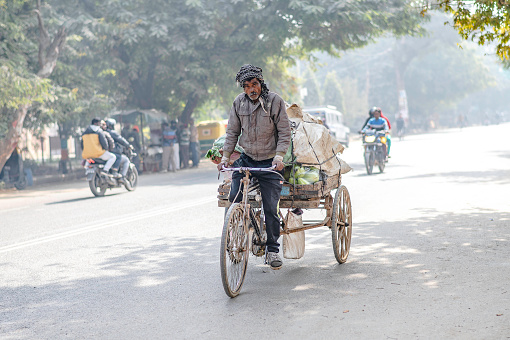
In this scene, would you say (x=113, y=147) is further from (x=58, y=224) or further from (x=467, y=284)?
(x=467, y=284)

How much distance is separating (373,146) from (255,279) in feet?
41.7

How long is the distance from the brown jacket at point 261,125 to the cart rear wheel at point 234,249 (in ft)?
2.22

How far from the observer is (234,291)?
18.7ft

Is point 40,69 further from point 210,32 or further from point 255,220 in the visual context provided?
point 255,220

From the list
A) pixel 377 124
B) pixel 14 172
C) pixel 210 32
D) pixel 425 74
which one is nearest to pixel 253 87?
pixel 377 124

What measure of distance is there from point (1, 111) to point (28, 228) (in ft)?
35.4

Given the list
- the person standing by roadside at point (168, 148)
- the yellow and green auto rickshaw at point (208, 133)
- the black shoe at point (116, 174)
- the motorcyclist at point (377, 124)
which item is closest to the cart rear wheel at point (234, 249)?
the black shoe at point (116, 174)

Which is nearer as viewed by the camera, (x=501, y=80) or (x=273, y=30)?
(x=273, y=30)

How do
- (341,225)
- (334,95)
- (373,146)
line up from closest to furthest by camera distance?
(341,225), (373,146), (334,95)

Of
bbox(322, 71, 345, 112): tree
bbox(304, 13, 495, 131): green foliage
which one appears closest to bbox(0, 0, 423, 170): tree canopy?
bbox(322, 71, 345, 112): tree

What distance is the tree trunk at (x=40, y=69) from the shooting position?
20.4 metres

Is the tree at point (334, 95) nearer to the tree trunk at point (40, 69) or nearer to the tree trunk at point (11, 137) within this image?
the tree trunk at point (40, 69)

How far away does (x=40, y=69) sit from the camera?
2116 cm

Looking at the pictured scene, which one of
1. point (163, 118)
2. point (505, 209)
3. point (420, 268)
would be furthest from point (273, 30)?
point (420, 268)
